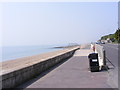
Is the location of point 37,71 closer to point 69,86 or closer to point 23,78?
point 23,78

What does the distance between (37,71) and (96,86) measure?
15.2 feet

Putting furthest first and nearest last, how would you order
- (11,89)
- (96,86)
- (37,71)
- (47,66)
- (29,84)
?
(47,66) < (37,71) < (29,84) < (96,86) < (11,89)

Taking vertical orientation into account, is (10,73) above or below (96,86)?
above

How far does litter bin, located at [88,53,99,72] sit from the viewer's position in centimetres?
1447

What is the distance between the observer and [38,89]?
9.34m

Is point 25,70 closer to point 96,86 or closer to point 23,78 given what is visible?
point 23,78

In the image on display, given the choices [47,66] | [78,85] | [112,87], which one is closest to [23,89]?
[78,85]

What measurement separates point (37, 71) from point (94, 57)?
3.41m

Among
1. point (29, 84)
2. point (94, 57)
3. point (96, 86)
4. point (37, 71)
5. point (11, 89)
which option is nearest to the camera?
point (11, 89)

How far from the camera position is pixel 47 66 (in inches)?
658

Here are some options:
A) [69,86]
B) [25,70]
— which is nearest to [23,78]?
[25,70]

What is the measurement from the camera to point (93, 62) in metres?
14.9

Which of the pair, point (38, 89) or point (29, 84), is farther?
point (29, 84)

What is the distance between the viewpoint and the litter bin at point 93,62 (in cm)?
1447
